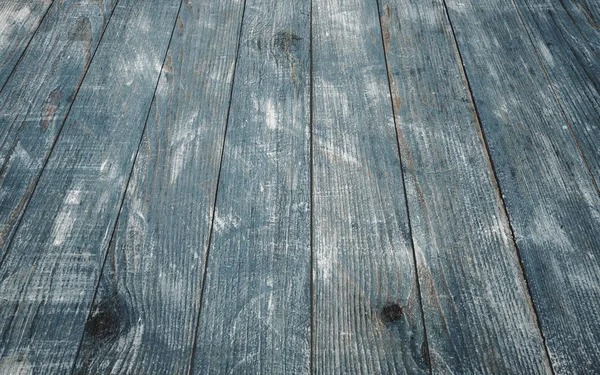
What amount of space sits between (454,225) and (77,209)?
0.77 meters

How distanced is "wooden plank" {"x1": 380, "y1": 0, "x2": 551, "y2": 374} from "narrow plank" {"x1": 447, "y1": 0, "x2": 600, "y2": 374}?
3 cm

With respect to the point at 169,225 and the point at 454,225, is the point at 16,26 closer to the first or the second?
the point at 169,225

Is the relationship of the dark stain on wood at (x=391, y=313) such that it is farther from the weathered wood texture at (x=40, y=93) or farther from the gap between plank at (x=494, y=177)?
the weathered wood texture at (x=40, y=93)

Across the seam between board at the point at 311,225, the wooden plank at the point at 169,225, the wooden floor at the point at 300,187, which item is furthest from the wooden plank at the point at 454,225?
the wooden plank at the point at 169,225

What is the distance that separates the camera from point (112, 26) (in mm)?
1394

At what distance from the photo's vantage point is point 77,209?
3.35 ft

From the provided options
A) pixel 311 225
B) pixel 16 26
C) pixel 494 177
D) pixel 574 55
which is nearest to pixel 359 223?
pixel 311 225

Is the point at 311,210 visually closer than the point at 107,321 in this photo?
No

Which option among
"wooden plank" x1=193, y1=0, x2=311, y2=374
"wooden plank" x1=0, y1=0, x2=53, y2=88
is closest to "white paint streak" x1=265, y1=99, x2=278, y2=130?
"wooden plank" x1=193, y1=0, x2=311, y2=374

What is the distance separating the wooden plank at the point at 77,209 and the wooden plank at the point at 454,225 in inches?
24.4

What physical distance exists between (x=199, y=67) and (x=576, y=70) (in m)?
0.96

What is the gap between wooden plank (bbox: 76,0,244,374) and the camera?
85cm

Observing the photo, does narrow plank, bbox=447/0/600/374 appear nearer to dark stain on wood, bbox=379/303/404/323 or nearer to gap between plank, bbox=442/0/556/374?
gap between plank, bbox=442/0/556/374

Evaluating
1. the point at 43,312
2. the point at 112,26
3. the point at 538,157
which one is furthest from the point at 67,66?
the point at 538,157
